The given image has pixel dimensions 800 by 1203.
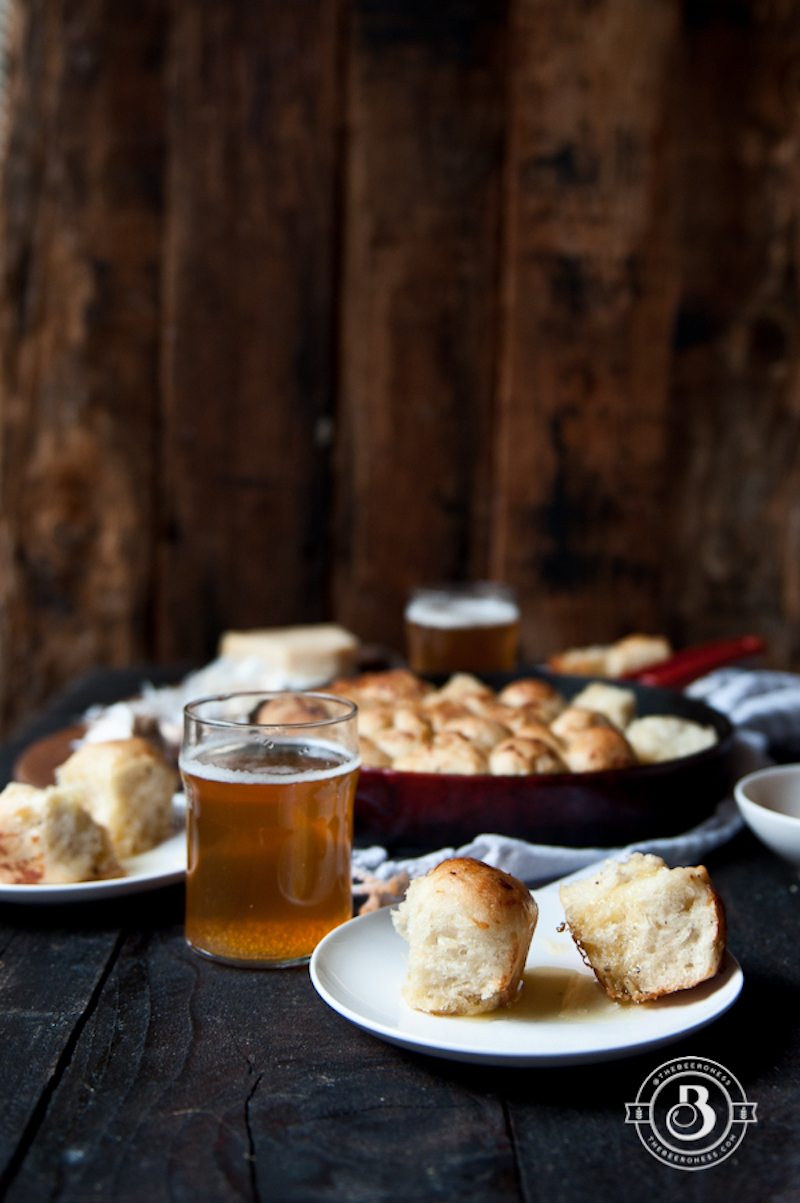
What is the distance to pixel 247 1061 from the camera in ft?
3.52

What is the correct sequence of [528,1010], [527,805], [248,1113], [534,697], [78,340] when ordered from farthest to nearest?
[78,340] < [534,697] < [527,805] < [528,1010] < [248,1113]

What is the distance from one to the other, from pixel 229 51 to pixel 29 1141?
9.61 ft

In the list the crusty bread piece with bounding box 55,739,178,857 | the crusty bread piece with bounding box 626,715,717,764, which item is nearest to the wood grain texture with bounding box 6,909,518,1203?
the crusty bread piece with bounding box 55,739,178,857

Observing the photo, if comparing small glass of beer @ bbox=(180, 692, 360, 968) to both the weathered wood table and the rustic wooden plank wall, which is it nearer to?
the weathered wood table

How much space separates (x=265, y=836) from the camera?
1270 millimetres

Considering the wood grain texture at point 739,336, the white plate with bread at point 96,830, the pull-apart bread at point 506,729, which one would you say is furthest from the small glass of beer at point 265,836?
the wood grain texture at point 739,336

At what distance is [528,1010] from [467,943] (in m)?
0.08

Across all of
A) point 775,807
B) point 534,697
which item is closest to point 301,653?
point 534,697

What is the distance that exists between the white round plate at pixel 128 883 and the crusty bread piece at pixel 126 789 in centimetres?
2

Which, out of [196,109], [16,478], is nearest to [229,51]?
[196,109]

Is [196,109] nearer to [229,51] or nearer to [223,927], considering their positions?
[229,51]

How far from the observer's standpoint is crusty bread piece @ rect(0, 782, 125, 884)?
134 cm

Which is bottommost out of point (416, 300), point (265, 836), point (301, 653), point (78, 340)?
point (301, 653)

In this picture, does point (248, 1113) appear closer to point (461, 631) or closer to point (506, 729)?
point (506, 729)
